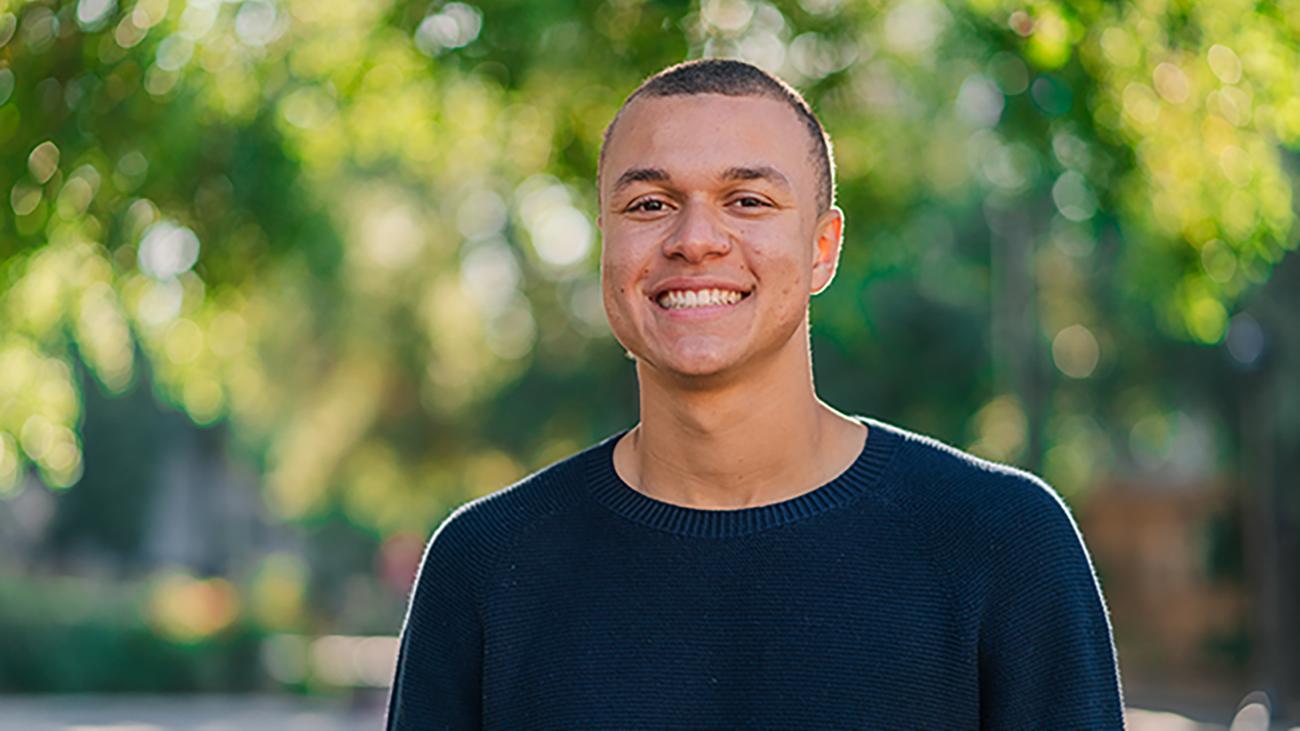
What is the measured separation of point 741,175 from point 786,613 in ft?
2.15

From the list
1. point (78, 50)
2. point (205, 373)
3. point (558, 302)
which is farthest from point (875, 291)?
point (78, 50)

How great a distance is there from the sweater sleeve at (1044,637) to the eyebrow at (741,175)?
62 cm

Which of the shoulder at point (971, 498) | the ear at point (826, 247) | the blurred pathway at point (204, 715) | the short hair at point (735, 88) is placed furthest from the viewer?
the blurred pathway at point (204, 715)

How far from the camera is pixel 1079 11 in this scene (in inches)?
236

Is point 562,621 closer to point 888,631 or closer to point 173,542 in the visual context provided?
point 888,631

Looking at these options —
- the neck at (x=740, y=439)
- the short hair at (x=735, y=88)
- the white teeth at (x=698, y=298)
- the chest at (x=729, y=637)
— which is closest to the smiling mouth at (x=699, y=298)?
the white teeth at (x=698, y=298)

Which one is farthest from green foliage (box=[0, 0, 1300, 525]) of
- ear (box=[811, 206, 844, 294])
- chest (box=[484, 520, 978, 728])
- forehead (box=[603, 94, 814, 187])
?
chest (box=[484, 520, 978, 728])

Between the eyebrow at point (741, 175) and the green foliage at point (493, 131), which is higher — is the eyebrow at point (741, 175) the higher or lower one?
the lower one

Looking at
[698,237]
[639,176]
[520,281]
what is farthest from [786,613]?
[520,281]

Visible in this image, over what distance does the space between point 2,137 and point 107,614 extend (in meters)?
18.0

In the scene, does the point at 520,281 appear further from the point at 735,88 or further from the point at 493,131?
the point at 735,88

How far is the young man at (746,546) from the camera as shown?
2650mm

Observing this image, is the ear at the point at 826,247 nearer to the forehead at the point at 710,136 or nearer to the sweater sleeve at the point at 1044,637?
the forehead at the point at 710,136

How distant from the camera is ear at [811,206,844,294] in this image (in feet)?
9.55
